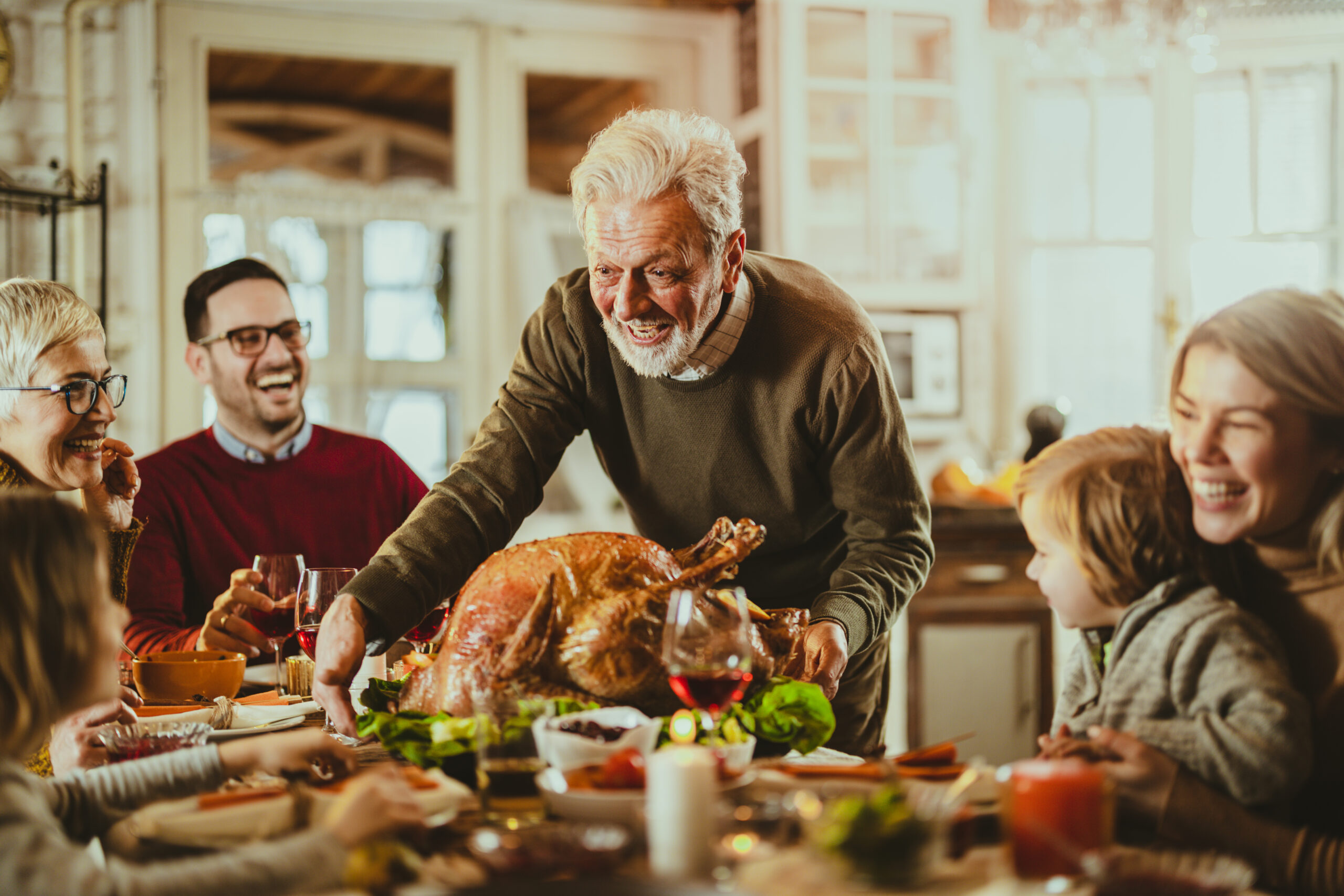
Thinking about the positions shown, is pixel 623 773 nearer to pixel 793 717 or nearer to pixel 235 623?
Result: pixel 793 717

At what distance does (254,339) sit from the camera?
109 inches

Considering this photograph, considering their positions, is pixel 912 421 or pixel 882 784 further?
pixel 912 421

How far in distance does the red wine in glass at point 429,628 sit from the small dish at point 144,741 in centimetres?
47

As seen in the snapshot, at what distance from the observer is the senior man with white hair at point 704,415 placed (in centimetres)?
182

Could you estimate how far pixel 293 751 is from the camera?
1253 mm

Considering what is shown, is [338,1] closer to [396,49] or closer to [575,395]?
[396,49]

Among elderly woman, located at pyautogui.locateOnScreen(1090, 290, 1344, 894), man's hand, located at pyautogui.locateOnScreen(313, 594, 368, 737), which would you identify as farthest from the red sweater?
elderly woman, located at pyautogui.locateOnScreen(1090, 290, 1344, 894)

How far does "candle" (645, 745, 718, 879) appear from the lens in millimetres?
974

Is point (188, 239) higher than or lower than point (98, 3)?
lower

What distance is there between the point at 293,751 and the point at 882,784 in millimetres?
596

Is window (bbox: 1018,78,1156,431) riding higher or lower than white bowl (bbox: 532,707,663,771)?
higher

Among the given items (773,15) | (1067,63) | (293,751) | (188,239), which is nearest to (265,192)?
(188,239)

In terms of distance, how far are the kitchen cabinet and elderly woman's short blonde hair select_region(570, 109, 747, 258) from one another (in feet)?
7.05

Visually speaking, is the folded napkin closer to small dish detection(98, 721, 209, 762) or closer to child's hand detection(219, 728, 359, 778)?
small dish detection(98, 721, 209, 762)
